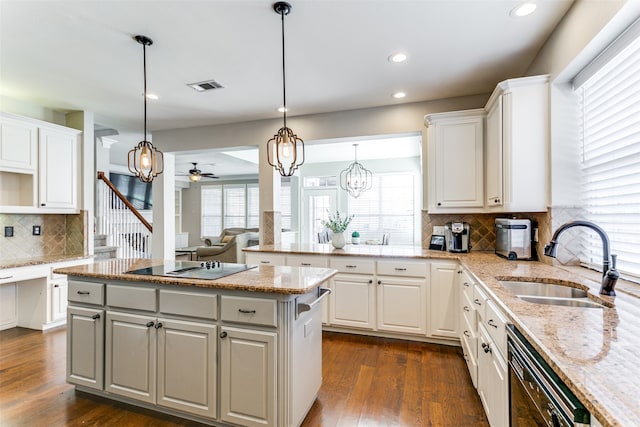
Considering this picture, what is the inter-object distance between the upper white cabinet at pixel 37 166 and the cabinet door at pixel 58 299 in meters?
0.90

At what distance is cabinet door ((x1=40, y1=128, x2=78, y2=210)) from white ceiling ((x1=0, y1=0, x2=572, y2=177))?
16.9 inches

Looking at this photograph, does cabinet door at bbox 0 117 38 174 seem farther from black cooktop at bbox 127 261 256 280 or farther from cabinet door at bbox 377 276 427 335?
cabinet door at bbox 377 276 427 335

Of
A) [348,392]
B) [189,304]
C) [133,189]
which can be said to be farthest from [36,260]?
[133,189]

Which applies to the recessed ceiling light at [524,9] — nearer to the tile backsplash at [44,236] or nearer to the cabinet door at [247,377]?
the cabinet door at [247,377]

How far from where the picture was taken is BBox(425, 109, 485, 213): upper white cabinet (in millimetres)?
3184

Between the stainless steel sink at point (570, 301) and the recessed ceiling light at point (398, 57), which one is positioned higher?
the recessed ceiling light at point (398, 57)

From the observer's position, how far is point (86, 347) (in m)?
2.19

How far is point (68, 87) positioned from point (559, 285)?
4.73 meters

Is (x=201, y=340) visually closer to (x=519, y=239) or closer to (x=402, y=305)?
(x=402, y=305)

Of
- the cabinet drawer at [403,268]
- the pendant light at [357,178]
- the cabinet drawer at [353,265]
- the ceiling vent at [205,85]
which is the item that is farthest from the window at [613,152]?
the pendant light at [357,178]

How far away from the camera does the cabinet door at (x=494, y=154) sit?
2699mm

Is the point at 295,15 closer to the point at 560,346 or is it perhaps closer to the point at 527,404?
the point at 560,346

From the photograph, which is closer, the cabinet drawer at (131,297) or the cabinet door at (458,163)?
the cabinet drawer at (131,297)

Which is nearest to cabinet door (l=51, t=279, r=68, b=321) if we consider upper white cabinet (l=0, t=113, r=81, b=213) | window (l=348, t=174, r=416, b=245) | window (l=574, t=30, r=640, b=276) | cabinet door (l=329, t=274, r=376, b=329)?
upper white cabinet (l=0, t=113, r=81, b=213)
